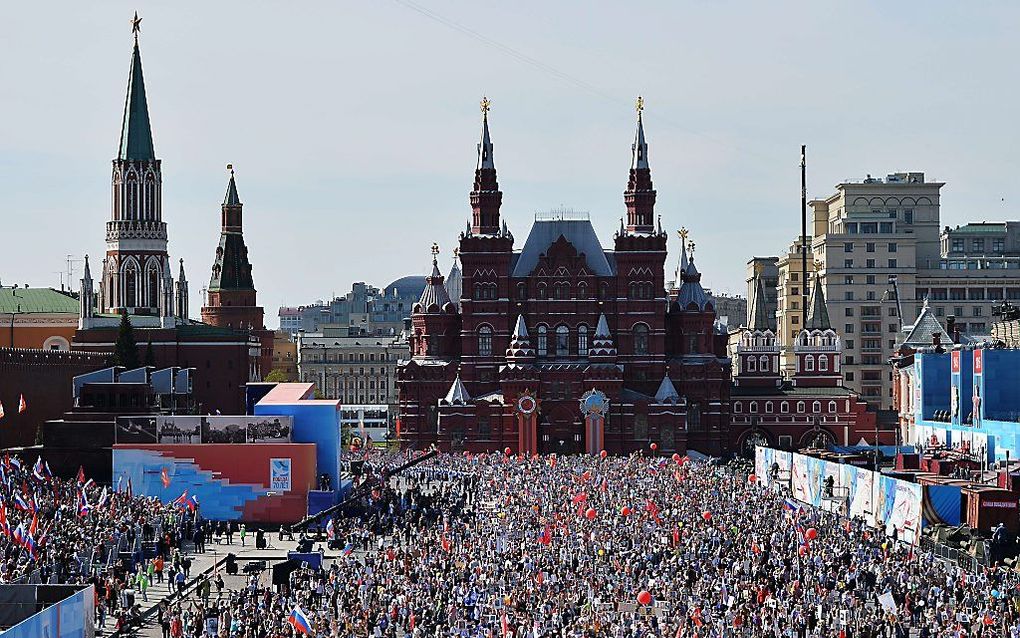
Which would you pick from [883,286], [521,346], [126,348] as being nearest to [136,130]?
[126,348]

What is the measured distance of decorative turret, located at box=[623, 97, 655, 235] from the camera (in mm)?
120625

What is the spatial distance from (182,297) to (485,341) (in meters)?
32.0

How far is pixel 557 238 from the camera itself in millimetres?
121250

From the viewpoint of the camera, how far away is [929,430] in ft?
338

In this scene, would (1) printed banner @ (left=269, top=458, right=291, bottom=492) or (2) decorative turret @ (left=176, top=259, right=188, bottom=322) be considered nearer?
(1) printed banner @ (left=269, top=458, right=291, bottom=492)

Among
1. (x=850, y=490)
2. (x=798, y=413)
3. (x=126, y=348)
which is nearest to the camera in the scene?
(x=850, y=490)

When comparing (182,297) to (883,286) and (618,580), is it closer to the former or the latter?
(883,286)

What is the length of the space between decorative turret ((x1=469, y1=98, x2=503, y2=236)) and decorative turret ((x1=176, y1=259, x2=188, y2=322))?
28775mm

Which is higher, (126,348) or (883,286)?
(883,286)

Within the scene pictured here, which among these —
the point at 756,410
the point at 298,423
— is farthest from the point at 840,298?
the point at 298,423

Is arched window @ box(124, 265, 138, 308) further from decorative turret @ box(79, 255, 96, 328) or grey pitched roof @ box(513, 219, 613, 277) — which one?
grey pitched roof @ box(513, 219, 613, 277)

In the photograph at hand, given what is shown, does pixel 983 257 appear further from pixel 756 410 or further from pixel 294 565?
pixel 294 565

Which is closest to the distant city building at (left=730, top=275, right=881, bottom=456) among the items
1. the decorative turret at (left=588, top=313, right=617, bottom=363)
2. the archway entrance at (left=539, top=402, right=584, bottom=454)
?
the decorative turret at (left=588, top=313, right=617, bottom=363)

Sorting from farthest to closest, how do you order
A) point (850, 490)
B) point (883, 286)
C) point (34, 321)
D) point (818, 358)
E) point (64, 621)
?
point (883, 286), point (34, 321), point (818, 358), point (850, 490), point (64, 621)
